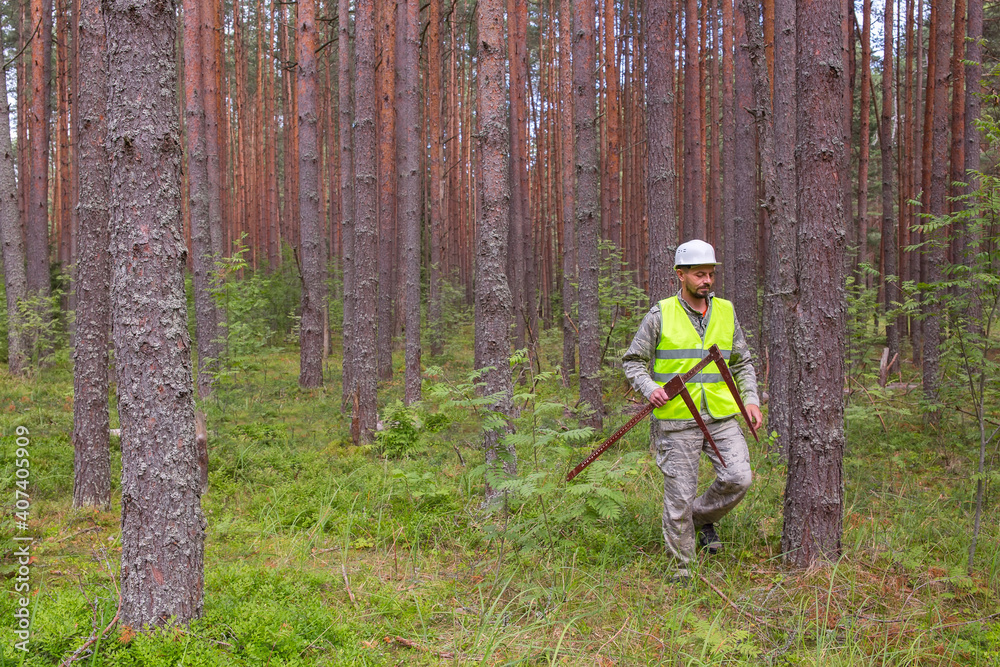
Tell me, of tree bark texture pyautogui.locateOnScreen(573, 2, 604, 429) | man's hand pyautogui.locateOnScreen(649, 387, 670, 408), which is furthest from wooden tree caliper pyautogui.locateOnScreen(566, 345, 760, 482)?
tree bark texture pyautogui.locateOnScreen(573, 2, 604, 429)

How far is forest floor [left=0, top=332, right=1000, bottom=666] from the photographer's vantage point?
10.9 feet

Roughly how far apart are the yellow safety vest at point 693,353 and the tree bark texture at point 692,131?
8804 millimetres

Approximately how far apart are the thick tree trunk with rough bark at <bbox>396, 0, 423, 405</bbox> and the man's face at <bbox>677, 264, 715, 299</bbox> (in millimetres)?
6844

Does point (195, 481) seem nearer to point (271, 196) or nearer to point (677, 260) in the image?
point (677, 260)

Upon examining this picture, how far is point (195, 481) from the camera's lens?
11.0 feet

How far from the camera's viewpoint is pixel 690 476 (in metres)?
4.48

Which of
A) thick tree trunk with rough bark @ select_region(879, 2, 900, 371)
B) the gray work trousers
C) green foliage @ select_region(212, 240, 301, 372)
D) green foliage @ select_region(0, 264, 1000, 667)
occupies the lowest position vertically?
green foliage @ select_region(0, 264, 1000, 667)

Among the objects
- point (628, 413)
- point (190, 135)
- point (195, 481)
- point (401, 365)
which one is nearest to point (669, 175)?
point (628, 413)

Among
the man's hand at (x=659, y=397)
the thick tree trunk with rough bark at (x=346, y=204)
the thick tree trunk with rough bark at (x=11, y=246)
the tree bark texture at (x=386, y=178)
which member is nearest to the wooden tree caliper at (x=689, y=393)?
the man's hand at (x=659, y=397)

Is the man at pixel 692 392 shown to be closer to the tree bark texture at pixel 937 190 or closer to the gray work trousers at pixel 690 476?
the gray work trousers at pixel 690 476

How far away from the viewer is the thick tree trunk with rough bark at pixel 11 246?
34.1 feet

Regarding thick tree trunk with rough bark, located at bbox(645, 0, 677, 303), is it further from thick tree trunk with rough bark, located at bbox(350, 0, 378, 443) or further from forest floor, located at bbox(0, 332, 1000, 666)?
thick tree trunk with rough bark, located at bbox(350, 0, 378, 443)

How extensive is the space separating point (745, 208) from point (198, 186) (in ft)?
30.2

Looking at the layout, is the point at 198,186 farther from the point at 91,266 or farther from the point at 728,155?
the point at 728,155
